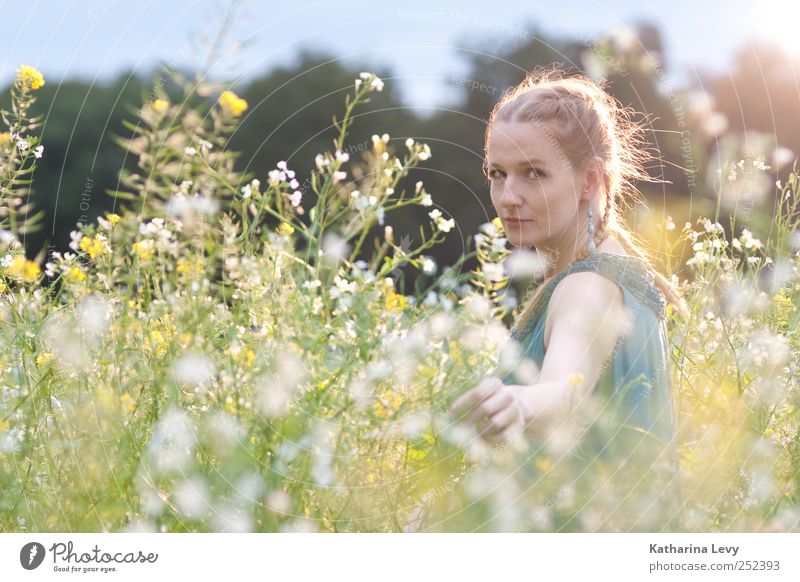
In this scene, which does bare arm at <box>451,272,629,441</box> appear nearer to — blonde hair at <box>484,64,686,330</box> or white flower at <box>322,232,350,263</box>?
blonde hair at <box>484,64,686,330</box>

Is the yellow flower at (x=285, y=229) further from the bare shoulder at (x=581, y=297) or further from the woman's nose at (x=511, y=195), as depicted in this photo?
the bare shoulder at (x=581, y=297)

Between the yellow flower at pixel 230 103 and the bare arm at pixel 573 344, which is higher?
the yellow flower at pixel 230 103

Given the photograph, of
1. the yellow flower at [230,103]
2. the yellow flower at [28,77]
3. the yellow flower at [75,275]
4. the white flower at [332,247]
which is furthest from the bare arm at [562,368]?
the yellow flower at [28,77]

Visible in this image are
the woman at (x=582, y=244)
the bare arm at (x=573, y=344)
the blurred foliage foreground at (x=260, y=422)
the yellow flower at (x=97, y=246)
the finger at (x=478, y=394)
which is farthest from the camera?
the yellow flower at (x=97, y=246)

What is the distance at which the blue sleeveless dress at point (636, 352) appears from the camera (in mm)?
1461

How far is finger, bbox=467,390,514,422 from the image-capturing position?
104 centimetres

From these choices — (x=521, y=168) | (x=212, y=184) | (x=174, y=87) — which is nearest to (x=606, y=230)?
(x=521, y=168)

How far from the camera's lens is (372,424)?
1.34m

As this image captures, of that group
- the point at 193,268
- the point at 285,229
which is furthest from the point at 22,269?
the point at 285,229

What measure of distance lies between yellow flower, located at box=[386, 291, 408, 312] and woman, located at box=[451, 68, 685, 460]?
20 cm

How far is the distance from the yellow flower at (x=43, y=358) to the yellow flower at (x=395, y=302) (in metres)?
0.54

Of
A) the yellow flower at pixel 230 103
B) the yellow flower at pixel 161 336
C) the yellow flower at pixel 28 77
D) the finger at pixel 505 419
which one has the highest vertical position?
the yellow flower at pixel 28 77

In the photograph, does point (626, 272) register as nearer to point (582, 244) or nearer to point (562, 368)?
point (582, 244)

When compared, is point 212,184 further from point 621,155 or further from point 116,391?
point 621,155
